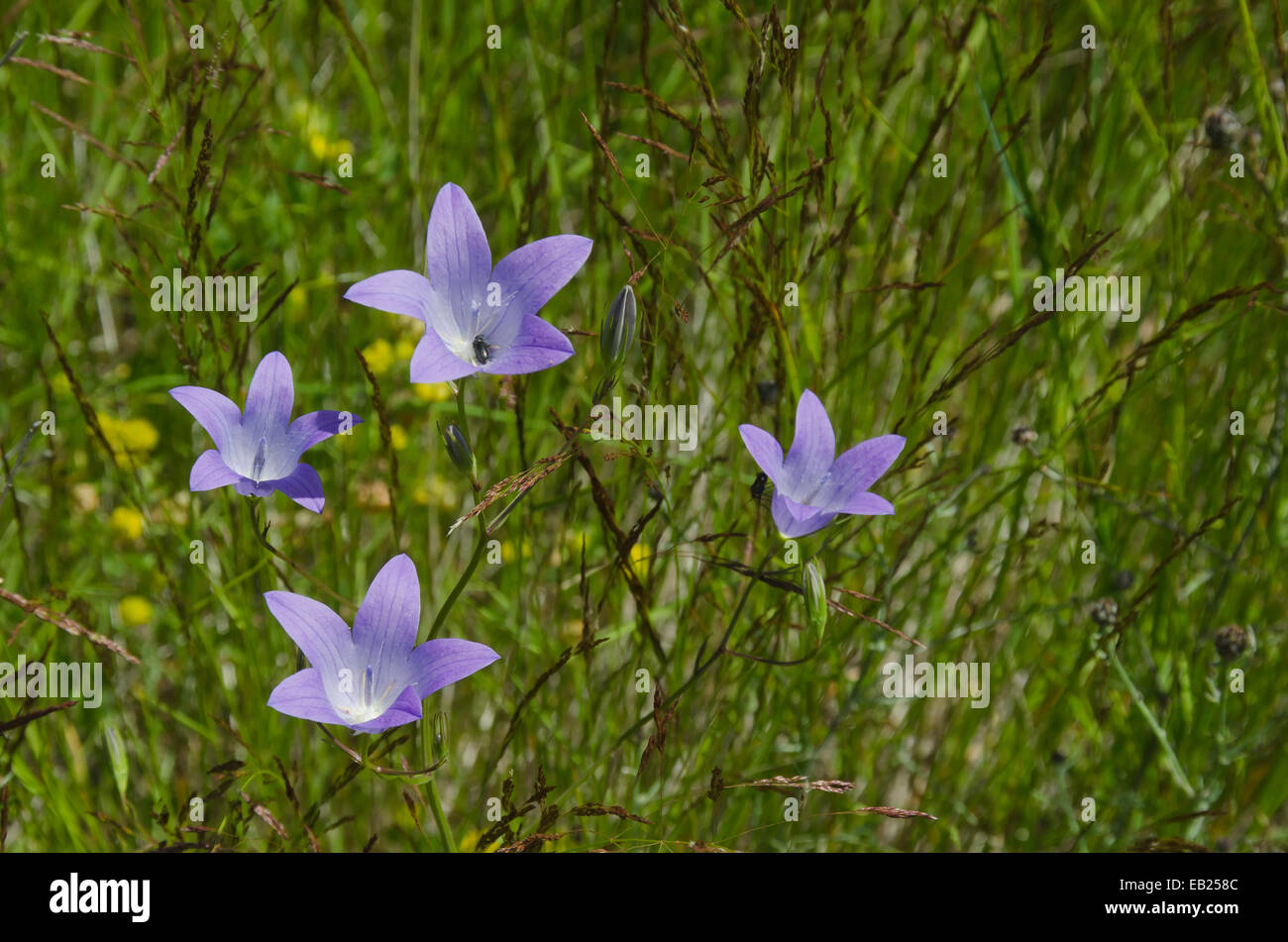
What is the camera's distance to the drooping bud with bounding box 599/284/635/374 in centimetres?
146

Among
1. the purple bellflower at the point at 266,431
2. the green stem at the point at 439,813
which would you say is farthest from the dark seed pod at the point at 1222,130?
the green stem at the point at 439,813

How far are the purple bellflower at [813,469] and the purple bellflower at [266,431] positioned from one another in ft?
2.13

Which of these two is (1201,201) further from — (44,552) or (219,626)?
(44,552)

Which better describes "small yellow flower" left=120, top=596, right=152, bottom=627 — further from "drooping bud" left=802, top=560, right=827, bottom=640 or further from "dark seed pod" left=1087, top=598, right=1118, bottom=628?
"dark seed pod" left=1087, top=598, right=1118, bottom=628

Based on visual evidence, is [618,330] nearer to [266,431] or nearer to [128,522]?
[266,431]

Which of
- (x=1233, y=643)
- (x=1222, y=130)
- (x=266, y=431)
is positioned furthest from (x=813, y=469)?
(x=1222, y=130)

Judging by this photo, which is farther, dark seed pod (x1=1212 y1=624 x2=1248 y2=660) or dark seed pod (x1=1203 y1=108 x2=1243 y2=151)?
dark seed pod (x1=1203 y1=108 x2=1243 y2=151)

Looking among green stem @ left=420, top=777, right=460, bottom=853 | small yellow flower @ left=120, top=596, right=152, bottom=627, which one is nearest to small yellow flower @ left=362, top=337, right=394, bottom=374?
small yellow flower @ left=120, top=596, right=152, bottom=627

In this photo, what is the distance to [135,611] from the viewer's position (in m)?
2.69

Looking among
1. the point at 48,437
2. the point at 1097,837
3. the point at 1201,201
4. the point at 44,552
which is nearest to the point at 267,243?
the point at 48,437

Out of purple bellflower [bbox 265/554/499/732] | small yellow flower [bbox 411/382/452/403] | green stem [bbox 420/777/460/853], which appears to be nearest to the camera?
purple bellflower [bbox 265/554/499/732]

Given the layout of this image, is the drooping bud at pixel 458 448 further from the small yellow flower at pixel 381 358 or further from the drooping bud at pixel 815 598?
the small yellow flower at pixel 381 358

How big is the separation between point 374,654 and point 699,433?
45.4 inches

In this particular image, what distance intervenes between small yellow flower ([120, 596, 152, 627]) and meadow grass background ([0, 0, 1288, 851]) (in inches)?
1.8
